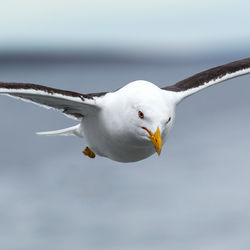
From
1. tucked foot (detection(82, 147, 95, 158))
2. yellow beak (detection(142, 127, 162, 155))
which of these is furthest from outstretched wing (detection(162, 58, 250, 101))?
tucked foot (detection(82, 147, 95, 158))

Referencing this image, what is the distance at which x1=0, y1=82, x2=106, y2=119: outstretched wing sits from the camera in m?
9.58

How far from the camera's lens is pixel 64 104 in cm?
1042

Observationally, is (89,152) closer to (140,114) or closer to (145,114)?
(140,114)

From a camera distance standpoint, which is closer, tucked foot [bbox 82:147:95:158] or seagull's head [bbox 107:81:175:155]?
seagull's head [bbox 107:81:175:155]

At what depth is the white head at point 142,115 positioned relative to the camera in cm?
937

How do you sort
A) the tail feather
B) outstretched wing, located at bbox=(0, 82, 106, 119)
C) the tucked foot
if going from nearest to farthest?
outstretched wing, located at bbox=(0, 82, 106, 119) → the tail feather → the tucked foot

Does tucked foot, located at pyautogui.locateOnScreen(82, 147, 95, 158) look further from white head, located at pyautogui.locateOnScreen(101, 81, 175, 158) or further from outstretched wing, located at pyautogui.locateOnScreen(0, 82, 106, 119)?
white head, located at pyautogui.locateOnScreen(101, 81, 175, 158)

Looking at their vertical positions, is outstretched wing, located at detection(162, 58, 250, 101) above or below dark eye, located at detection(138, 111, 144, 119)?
above

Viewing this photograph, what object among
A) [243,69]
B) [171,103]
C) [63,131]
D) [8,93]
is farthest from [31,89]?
[243,69]

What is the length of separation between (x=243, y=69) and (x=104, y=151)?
2.54m

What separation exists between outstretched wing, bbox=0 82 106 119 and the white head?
14.7 inches

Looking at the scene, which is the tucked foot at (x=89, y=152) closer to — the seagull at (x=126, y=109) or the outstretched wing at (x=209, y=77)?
the seagull at (x=126, y=109)

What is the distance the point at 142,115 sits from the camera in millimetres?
9453

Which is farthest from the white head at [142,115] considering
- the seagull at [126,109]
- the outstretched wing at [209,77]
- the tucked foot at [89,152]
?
the tucked foot at [89,152]
